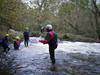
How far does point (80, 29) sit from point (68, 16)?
5005 mm

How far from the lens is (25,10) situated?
18672mm

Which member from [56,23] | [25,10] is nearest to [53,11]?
[56,23]

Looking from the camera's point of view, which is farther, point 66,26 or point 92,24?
point 66,26

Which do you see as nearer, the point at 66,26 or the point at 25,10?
the point at 25,10

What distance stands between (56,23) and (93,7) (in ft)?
48.1

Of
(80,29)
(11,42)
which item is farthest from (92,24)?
(11,42)

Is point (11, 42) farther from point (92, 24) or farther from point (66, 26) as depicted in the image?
point (66, 26)

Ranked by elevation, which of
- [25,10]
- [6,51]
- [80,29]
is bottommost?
[80,29]

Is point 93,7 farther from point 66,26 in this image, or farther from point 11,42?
point 11,42

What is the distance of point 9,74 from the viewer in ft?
36.0

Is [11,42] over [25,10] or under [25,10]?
under

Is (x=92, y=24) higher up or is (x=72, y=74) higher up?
(x=72, y=74)

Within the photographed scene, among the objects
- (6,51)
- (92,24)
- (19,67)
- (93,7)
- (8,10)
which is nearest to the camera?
(19,67)

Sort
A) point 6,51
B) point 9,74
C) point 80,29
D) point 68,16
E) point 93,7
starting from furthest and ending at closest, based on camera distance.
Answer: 1. point 68,16
2. point 80,29
3. point 93,7
4. point 6,51
5. point 9,74
